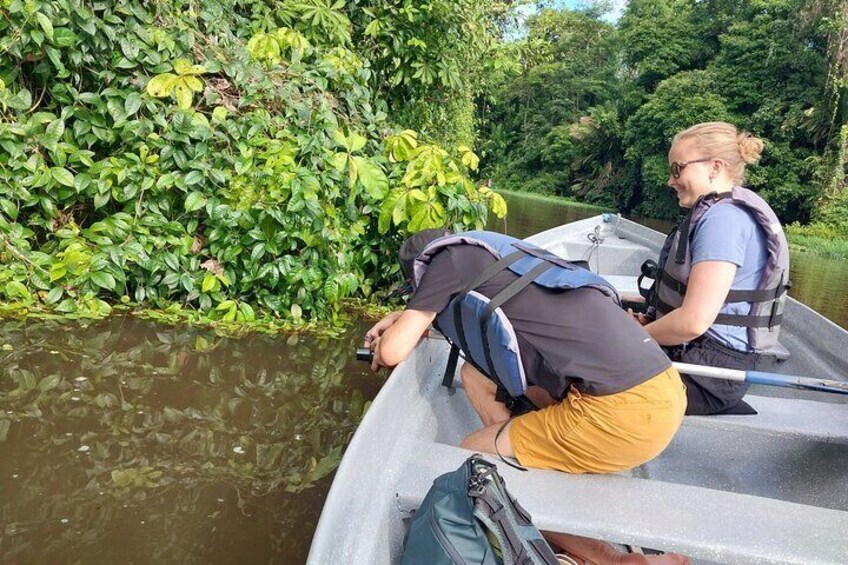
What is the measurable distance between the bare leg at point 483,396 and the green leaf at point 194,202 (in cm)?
227

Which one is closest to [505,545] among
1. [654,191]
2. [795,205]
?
[795,205]

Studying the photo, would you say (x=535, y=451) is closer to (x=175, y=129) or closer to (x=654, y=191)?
(x=175, y=129)

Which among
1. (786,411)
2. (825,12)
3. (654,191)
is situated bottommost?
(654,191)

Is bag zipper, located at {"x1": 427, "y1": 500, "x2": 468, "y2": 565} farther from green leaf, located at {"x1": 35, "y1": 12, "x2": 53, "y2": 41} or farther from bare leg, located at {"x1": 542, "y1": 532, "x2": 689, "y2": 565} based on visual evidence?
green leaf, located at {"x1": 35, "y1": 12, "x2": 53, "y2": 41}

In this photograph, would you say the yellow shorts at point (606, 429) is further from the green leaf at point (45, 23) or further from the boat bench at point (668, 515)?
the green leaf at point (45, 23)

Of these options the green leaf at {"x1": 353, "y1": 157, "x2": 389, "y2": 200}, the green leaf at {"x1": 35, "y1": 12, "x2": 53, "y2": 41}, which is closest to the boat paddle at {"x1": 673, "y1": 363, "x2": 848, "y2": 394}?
the green leaf at {"x1": 353, "y1": 157, "x2": 389, "y2": 200}

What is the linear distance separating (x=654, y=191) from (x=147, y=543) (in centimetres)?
3153

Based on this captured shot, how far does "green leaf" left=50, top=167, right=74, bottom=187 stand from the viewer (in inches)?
153

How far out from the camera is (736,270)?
2303 millimetres

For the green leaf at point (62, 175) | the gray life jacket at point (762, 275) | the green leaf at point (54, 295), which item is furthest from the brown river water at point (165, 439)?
the gray life jacket at point (762, 275)

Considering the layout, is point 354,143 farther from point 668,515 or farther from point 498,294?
point 668,515

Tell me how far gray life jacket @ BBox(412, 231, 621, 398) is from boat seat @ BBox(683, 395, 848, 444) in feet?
2.49

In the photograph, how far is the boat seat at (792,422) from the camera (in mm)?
2375

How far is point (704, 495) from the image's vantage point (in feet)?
6.08
